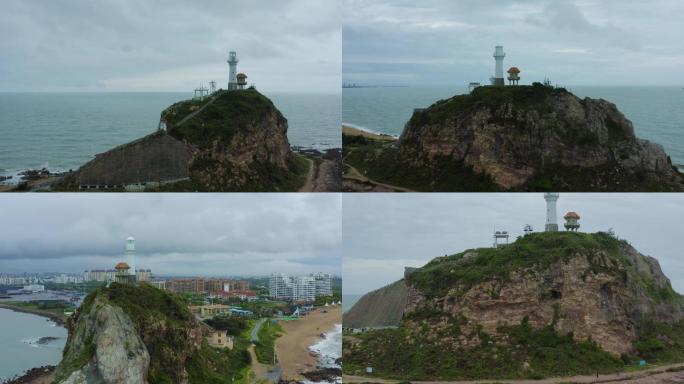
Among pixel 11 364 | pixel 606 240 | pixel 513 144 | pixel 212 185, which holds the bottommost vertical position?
pixel 11 364

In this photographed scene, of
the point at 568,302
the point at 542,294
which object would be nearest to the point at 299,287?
the point at 542,294

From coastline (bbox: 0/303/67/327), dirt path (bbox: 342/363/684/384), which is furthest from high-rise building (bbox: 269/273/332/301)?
coastline (bbox: 0/303/67/327)

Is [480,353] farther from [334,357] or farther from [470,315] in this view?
[334,357]

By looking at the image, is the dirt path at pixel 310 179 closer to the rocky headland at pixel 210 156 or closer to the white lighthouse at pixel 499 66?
the rocky headland at pixel 210 156

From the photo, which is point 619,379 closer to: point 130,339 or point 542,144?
point 542,144

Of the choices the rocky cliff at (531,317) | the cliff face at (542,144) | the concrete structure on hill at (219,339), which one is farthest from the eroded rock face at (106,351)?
the cliff face at (542,144)

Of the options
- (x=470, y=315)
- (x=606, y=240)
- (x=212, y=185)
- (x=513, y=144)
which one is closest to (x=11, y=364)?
(x=212, y=185)
